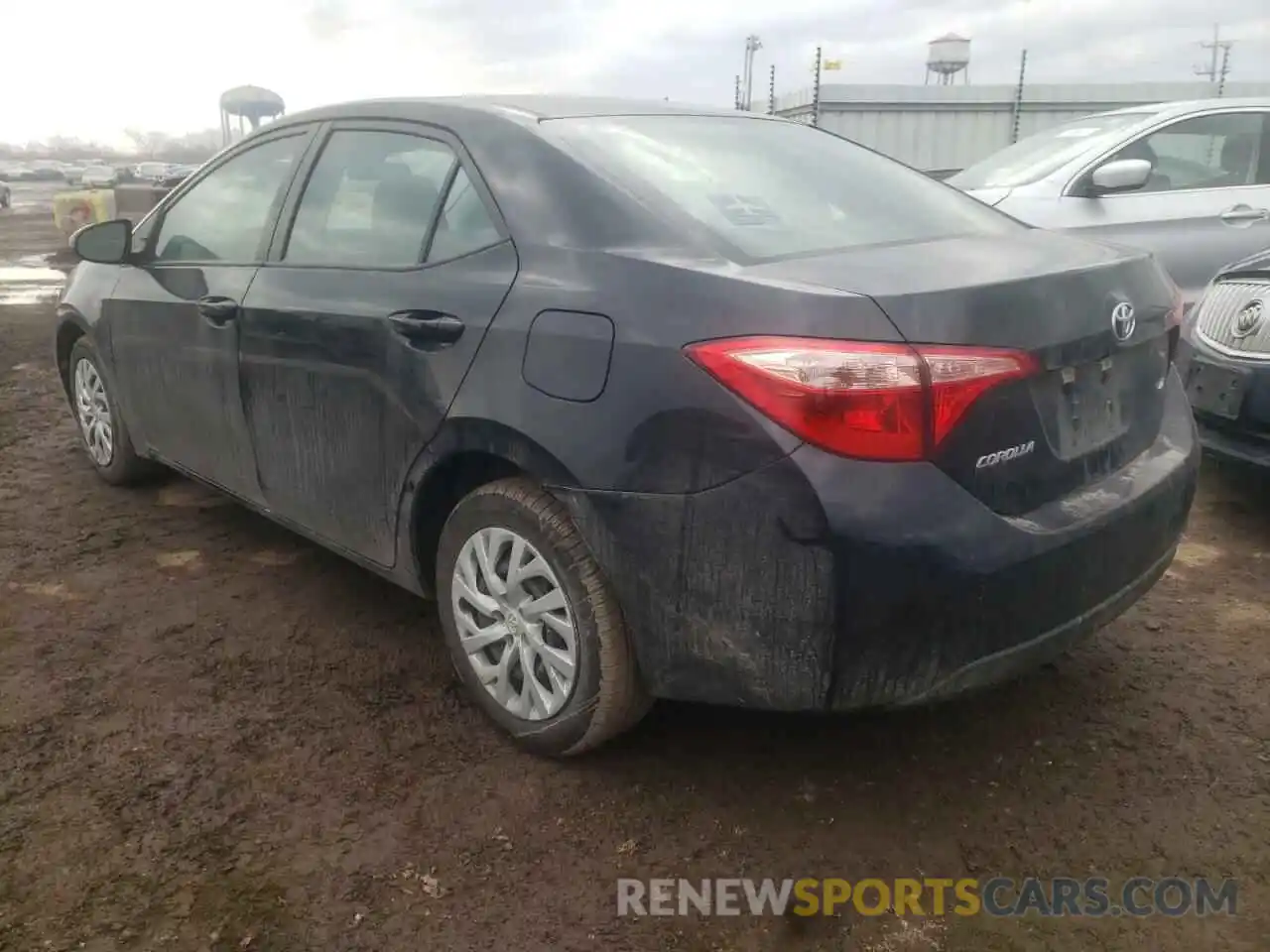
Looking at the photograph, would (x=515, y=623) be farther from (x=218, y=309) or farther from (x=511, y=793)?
(x=218, y=309)

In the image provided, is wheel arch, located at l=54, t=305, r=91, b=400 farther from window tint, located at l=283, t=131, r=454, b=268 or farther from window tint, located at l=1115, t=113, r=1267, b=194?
window tint, located at l=1115, t=113, r=1267, b=194

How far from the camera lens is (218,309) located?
10.7 ft

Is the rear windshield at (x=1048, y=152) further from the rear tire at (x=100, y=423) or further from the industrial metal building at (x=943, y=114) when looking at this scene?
the industrial metal building at (x=943, y=114)

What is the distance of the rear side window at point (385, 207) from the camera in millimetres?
2615

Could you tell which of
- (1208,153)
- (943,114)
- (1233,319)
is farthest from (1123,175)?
(943,114)

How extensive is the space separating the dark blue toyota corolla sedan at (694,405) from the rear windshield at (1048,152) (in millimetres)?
3239

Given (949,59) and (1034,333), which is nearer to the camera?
(1034,333)

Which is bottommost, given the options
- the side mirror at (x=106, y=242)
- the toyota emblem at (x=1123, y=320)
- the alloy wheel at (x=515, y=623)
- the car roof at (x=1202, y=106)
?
the alloy wheel at (x=515, y=623)

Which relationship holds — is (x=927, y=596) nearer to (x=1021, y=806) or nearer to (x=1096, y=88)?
(x=1021, y=806)

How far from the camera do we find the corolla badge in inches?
152

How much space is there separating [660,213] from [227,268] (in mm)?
1744

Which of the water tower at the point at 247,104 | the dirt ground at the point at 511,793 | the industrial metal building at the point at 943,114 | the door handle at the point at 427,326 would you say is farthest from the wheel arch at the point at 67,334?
the water tower at the point at 247,104

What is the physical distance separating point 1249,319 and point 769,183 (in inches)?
94.2

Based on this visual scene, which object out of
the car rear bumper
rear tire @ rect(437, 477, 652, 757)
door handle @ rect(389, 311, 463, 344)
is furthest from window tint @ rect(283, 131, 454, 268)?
the car rear bumper
